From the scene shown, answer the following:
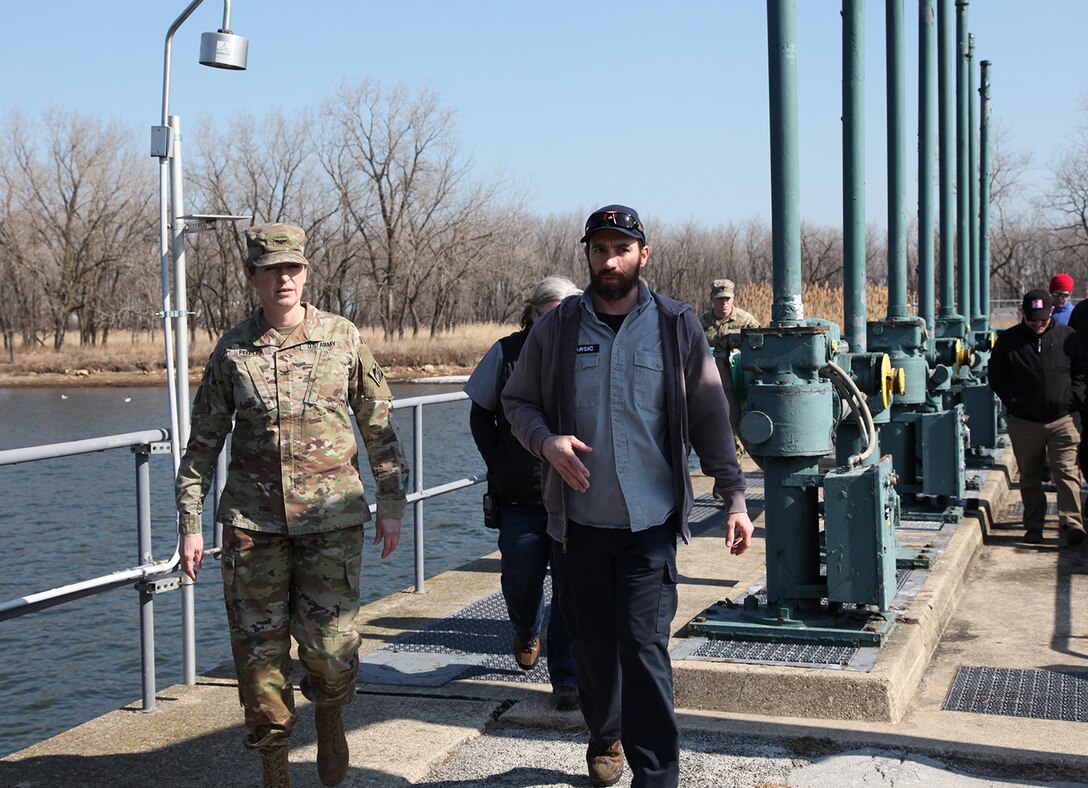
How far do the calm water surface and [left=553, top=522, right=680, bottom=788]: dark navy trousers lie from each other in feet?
13.5

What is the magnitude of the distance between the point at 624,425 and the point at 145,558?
2309 mm

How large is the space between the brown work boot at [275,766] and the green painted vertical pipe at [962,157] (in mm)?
15729

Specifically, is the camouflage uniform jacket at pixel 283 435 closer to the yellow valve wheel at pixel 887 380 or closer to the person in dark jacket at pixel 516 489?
the person in dark jacket at pixel 516 489

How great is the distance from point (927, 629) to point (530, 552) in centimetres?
200

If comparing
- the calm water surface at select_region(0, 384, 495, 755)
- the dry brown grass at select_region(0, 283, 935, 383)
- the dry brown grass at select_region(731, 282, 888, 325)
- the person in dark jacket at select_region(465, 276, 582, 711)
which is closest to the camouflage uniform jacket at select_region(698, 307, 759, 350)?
the calm water surface at select_region(0, 384, 495, 755)

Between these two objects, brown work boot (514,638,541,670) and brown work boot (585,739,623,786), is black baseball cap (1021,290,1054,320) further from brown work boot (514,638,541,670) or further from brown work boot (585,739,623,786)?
brown work boot (585,739,623,786)

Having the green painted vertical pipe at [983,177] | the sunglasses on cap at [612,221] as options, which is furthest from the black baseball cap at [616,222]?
the green painted vertical pipe at [983,177]

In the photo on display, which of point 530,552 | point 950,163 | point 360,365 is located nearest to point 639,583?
point 360,365

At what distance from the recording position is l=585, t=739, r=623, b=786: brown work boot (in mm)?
4613

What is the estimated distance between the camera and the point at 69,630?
35.6 feet

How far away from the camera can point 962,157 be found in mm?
20047

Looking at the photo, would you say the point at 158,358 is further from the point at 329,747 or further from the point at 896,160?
the point at 329,747

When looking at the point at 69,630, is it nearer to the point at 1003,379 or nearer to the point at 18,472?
the point at 1003,379

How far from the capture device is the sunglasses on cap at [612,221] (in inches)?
171
